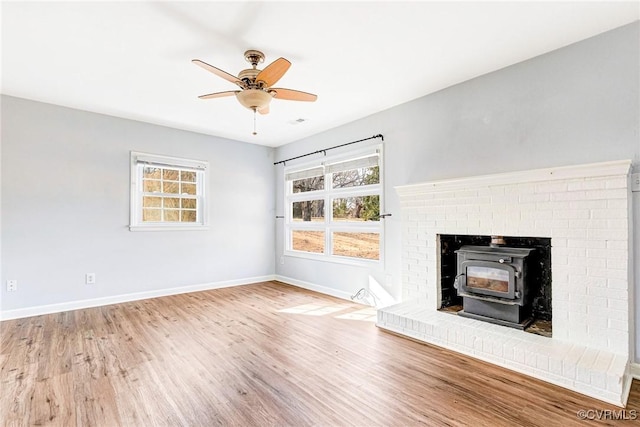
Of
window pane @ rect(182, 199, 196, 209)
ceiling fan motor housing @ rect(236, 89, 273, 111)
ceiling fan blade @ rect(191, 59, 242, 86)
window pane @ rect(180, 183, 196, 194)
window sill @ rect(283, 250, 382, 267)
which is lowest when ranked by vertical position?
window sill @ rect(283, 250, 382, 267)

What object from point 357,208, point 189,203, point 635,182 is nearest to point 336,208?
point 357,208

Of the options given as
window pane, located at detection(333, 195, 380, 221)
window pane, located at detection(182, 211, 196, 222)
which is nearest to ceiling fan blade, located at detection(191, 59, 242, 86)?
window pane, located at detection(333, 195, 380, 221)

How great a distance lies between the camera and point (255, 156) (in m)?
5.79

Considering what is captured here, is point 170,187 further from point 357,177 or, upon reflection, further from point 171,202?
point 357,177

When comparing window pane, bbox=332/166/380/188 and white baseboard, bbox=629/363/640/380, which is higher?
window pane, bbox=332/166/380/188

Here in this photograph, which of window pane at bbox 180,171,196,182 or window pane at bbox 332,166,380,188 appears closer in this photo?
window pane at bbox 332,166,380,188

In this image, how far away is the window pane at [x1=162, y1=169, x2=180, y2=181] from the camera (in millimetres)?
4848

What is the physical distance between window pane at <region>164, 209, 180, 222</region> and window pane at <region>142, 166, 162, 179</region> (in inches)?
20.8

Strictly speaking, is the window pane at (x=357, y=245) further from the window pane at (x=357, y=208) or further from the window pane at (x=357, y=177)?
the window pane at (x=357, y=177)

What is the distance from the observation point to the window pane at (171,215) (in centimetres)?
486

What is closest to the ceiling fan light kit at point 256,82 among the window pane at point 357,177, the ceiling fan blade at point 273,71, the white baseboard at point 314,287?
the ceiling fan blade at point 273,71

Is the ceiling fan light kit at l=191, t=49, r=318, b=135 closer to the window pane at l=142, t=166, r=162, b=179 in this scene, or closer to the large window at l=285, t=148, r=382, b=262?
the large window at l=285, t=148, r=382, b=262

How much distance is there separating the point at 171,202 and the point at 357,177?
286 centimetres

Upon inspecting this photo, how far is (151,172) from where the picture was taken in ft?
15.5
